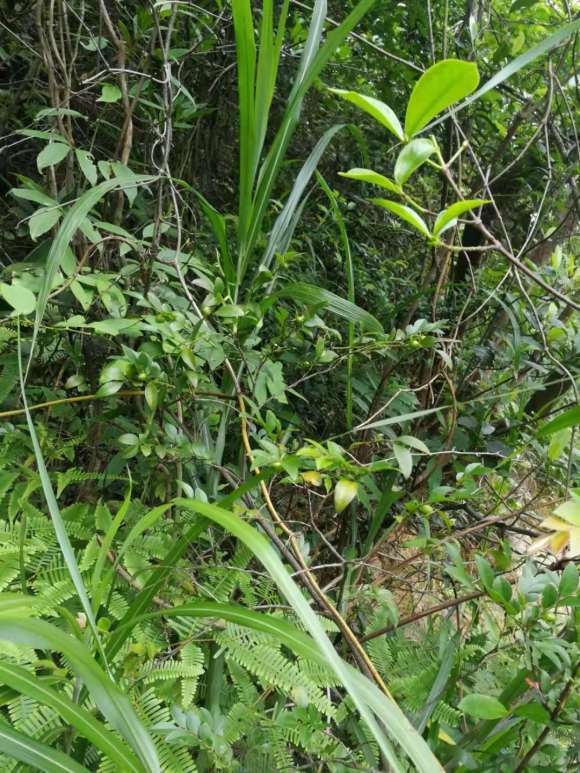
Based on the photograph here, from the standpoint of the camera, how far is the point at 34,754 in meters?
0.59

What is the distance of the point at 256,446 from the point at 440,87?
0.68 metres

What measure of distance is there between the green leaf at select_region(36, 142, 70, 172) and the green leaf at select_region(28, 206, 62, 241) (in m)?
0.07

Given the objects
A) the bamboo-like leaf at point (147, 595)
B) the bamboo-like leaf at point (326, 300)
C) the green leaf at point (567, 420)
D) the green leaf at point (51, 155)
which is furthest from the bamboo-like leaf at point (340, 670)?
the green leaf at point (51, 155)

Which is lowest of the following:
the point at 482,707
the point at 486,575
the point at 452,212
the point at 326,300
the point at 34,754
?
the point at 34,754

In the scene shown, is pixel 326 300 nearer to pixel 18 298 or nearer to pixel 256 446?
pixel 256 446

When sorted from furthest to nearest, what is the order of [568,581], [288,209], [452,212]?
[288,209] < [568,581] < [452,212]

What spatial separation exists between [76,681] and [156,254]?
65cm

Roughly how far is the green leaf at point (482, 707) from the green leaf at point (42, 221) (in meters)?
0.89

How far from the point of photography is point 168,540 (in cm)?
101

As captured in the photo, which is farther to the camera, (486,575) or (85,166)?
(85,166)

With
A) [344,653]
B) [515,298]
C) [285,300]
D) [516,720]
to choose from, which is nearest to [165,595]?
[344,653]

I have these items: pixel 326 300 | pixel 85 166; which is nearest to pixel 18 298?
pixel 85 166

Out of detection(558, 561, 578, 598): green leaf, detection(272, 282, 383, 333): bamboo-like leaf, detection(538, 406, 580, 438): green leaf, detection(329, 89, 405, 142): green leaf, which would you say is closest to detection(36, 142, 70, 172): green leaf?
detection(272, 282, 383, 333): bamboo-like leaf

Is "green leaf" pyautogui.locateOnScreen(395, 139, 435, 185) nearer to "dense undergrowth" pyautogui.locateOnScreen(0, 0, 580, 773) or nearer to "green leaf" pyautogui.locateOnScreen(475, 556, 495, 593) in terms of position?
"dense undergrowth" pyautogui.locateOnScreen(0, 0, 580, 773)
